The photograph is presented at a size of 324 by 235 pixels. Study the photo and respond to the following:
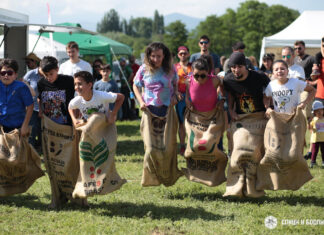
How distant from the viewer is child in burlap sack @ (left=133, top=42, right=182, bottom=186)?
5.46m

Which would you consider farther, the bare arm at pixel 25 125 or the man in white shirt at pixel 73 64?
the man in white shirt at pixel 73 64

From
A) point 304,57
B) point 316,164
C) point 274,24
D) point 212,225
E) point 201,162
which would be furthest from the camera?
point 274,24

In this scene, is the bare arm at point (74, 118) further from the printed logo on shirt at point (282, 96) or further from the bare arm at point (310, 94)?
the bare arm at point (310, 94)

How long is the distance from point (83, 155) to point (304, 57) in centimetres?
618

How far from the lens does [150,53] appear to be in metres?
5.59

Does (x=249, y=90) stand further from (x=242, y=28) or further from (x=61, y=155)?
(x=242, y=28)

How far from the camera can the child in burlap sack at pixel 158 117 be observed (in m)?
5.46

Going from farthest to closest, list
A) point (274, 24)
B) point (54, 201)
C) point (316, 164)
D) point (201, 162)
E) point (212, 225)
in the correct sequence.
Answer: point (274, 24) < point (316, 164) < point (201, 162) < point (54, 201) < point (212, 225)

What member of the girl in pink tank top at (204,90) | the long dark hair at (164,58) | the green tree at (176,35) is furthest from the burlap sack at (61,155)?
the green tree at (176,35)

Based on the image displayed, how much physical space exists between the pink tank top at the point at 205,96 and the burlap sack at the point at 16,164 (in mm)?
2204

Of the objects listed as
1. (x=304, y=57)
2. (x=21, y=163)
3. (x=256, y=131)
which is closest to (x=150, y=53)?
(x=256, y=131)

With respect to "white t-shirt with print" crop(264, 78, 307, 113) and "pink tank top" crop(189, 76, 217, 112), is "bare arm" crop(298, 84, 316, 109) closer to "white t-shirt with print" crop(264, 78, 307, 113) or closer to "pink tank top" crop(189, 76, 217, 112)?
"white t-shirt with print" crop(264, 78, 307, 113)

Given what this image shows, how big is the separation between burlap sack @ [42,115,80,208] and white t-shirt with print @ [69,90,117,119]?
31 cm

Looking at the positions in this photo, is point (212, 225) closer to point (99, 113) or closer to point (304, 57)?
point (99, 113)
